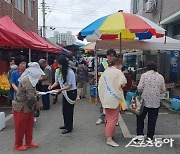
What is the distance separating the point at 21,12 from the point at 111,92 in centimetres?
1230

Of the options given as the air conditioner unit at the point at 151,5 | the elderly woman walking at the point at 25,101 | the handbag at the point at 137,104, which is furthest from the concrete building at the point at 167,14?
the elderly woman walking at the point at 25,101

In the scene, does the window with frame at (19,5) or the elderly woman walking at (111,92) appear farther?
the window with frame at (19,5)

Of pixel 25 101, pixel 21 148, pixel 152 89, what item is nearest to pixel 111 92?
pixel 152 89

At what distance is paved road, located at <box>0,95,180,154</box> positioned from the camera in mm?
4684

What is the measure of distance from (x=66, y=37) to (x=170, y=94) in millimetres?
42820

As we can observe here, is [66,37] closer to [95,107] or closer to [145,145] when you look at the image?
[95,107]

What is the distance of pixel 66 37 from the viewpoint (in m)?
51.3

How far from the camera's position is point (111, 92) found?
4.85 metres

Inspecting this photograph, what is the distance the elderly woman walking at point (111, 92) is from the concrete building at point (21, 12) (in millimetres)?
8612

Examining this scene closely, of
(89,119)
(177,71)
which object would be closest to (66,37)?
(177,71)

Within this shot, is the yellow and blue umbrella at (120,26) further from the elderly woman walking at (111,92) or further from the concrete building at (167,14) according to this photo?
the concrete building at (167,14)

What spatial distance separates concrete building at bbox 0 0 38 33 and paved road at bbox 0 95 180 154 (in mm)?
→ 6905

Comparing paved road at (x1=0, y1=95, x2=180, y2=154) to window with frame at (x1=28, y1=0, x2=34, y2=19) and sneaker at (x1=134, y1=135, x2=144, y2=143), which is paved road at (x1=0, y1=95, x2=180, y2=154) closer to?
sneaker at (x1=134, y1=135, x2=144, y2=143)

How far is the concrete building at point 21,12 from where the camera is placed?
1240cm
